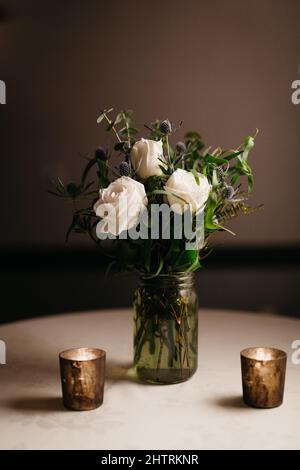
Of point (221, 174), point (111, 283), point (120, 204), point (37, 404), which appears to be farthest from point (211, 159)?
point (111, 283)

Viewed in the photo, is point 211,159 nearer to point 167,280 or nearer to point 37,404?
point 167,280

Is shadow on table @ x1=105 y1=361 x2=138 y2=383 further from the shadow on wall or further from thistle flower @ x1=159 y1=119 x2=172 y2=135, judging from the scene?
the shadow on wall

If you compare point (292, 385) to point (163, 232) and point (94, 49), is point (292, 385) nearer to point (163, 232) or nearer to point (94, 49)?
point (163, 232)

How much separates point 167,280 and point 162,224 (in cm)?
8

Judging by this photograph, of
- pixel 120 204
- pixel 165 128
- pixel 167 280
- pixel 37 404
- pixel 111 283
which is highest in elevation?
pixel 165 128

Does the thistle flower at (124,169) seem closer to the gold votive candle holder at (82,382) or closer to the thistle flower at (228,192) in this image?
the thistle flower at (228,192)

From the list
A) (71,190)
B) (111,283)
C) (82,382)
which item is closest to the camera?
(82,382)

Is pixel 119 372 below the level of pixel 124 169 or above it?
below

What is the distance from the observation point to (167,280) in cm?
83

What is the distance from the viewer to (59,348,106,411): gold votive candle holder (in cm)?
73

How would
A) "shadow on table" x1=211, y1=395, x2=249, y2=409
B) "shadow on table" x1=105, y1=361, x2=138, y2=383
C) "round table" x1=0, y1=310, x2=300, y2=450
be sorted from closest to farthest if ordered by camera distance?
"round table" x1=0, y1=310, x2=300, y2=450 → "shadow on table" x1=211, y1=395, x2=249, y2=409 → "shadow on table" x1=105, y1=361, x2=138, y2=383

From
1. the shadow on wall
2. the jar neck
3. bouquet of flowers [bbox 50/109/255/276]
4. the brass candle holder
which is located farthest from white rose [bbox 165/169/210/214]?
the shadow on wall

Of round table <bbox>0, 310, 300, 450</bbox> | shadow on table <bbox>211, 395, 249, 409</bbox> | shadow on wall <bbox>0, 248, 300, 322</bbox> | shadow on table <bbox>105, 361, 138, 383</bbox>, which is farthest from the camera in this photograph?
shadow on wall <bbox>0, 248, 300, 322</bbox>
